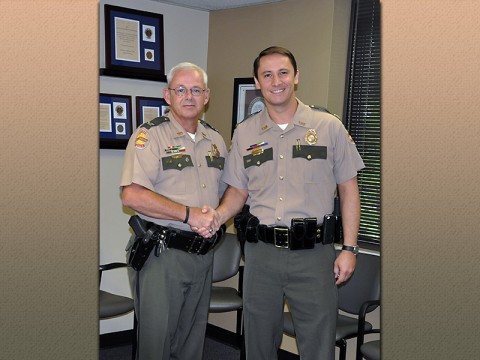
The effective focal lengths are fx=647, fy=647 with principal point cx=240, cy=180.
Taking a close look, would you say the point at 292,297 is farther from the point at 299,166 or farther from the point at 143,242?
the point at 143,242

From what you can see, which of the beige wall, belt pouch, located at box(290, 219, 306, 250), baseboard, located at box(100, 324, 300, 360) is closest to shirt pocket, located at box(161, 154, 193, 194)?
belt pouch, located at box(290, 219, 306, 250)

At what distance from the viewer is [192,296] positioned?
9.98ft

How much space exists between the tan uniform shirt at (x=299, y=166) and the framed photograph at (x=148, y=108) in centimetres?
165

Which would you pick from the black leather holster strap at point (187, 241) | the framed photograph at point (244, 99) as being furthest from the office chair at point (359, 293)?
the framed photograph at point (244, 99)

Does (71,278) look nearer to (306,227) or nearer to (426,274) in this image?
(426,274)

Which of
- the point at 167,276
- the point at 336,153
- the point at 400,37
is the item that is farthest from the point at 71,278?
the point at 336,153

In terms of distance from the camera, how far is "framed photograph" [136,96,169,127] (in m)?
4.43

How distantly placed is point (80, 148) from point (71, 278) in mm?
323

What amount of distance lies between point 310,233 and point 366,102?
1410 mm

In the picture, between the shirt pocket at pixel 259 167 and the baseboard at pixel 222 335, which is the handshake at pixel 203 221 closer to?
the shirt pocket at pixel 259 167

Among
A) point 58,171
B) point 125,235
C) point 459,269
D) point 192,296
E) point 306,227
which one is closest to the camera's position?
point 58,171

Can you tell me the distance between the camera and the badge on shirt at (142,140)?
298 centimetres

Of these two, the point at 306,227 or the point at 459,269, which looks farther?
the point at 306,227

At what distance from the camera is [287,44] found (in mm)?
4156
